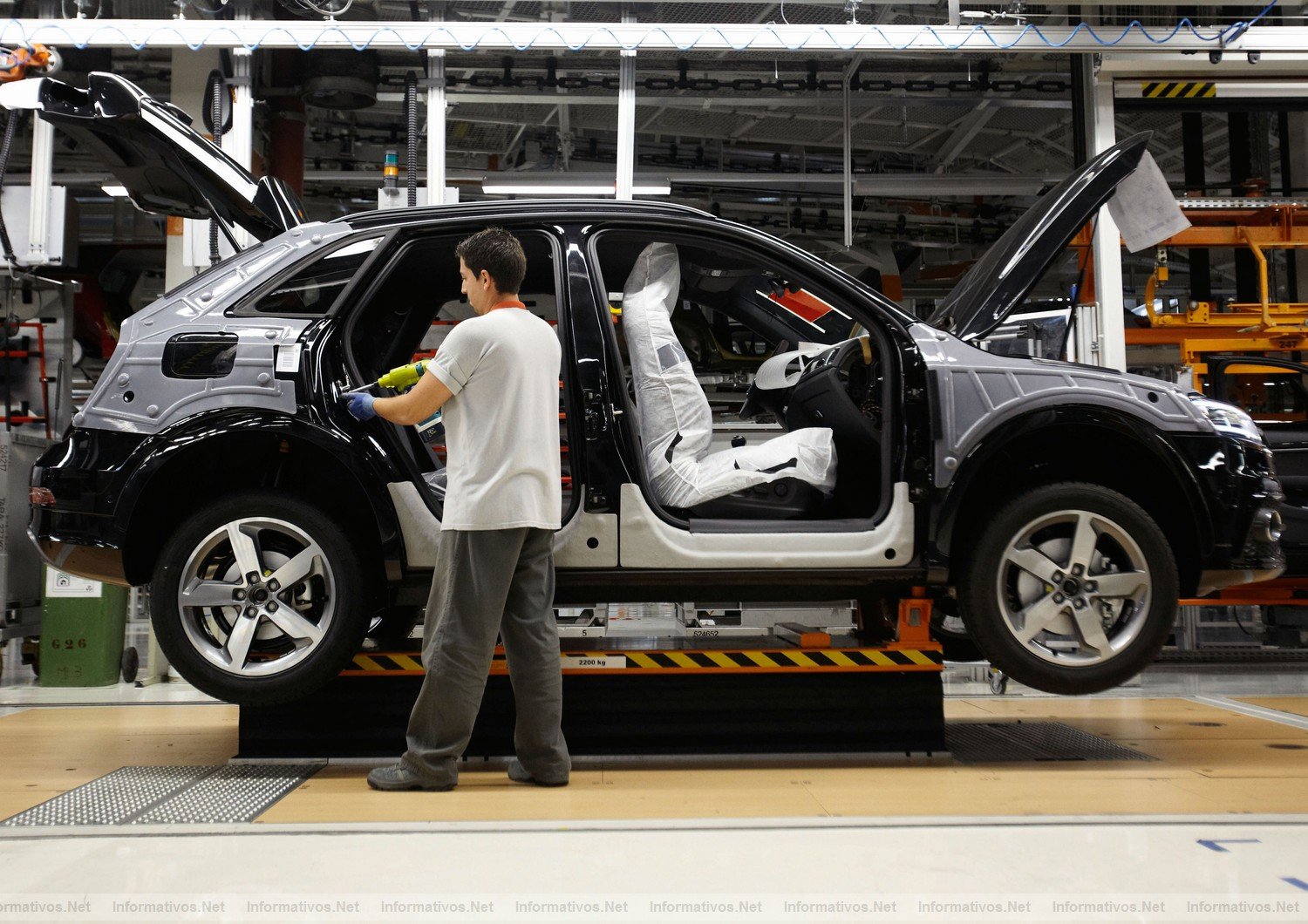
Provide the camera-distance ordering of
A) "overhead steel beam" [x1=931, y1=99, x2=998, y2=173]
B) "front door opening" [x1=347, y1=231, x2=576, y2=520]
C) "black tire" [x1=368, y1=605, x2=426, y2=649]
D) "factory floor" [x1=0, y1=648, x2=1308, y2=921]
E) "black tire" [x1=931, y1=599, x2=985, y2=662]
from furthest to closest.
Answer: "overhead steel beam" [x1=931, y1=99, x2=998, y2=173], "black tire" [x1=368, y1=605, x2=426, y2=649], "black tire" [x1=931, y1=599, x2=985, y2=662], "front door opening" [x1=347, y1=231, x2=576, y2=520], "factory floor" [x1=0, y1=648, x2=1308, y2=921]

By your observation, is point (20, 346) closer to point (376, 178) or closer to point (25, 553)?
point (25, 553)

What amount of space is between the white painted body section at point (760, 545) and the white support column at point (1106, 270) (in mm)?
3099

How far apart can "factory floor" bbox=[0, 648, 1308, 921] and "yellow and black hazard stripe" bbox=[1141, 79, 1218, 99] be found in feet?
13.5

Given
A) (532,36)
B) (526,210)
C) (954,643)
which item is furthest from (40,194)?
(954,643)

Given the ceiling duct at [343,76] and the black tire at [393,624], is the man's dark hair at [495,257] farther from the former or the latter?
the ceiling duct at [343,76]

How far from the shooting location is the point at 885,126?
33.1 feet

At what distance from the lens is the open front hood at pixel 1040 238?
3.66 metres

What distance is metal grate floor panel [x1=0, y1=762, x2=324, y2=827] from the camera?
9.07ft

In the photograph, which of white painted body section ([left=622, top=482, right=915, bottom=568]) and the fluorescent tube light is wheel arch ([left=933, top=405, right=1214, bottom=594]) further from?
the fluorescent tube light

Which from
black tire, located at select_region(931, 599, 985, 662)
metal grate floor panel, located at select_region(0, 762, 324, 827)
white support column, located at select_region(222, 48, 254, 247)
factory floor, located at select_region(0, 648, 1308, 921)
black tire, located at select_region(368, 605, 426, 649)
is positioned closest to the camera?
factory floor, located at select_region(0, 648, 1308, 921)

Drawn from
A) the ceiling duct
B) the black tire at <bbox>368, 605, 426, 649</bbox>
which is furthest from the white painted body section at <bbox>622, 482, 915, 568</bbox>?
the ceiling duct

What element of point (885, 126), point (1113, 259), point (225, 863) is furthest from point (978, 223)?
point (225, 863)

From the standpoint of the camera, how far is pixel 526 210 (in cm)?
355

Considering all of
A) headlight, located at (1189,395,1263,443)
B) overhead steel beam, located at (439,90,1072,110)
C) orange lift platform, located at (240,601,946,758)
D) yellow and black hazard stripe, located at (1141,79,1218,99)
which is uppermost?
overhead steel beam, located at (439,90,1072,110)
